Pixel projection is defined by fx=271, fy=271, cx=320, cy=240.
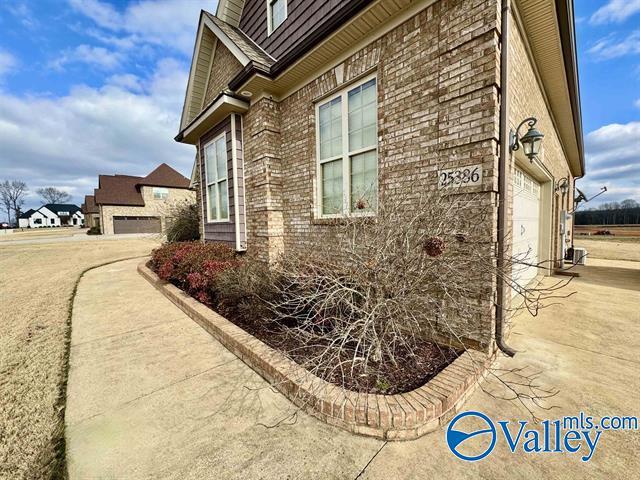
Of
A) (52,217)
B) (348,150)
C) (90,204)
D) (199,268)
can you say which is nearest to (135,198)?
(90,204)

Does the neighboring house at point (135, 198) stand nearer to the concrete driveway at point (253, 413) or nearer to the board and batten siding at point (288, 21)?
the board and batten siding at point (288, 21)

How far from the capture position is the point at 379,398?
7.56ft

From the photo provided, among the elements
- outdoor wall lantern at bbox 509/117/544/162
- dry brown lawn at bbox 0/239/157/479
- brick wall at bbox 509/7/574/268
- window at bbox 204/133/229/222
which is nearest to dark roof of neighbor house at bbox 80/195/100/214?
window at bbox 204/133/229/222

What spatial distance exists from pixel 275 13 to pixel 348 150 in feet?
16.2

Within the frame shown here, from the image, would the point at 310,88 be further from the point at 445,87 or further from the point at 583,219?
the point at 583,219

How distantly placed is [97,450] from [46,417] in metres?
0.81

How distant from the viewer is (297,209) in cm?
584

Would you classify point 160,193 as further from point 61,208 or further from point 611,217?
point 61,208

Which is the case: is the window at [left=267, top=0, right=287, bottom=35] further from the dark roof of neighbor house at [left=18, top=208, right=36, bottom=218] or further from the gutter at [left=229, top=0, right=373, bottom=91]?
the dark roof of neighbor house at [left=18, top=208, right=36, bottom=218]

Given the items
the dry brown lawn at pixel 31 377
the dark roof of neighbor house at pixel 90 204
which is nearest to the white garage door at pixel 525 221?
the dry brown lawn at pixel 31 377

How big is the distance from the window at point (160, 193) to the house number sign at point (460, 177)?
36801mm

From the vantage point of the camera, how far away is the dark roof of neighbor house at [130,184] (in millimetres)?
32156

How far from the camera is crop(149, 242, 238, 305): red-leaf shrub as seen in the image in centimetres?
515

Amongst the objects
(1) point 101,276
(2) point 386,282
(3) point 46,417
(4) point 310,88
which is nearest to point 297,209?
(4) point 310,88
